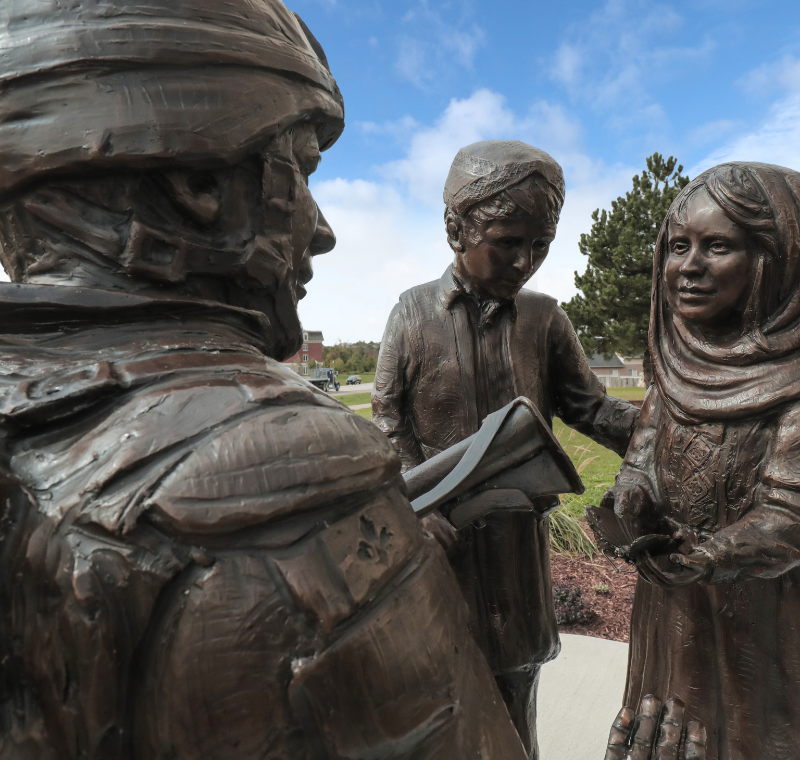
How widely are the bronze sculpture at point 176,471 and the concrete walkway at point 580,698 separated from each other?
2.72m

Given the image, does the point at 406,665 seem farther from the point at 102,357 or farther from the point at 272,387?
the point at 102,357

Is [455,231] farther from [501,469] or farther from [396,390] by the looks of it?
[501,469]

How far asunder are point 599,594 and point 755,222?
443 cm


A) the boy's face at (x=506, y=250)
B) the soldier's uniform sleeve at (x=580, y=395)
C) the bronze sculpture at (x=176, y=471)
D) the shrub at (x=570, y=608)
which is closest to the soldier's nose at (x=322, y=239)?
the bronze sculpture at (x=176, y=471)

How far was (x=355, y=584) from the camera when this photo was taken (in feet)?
2.24

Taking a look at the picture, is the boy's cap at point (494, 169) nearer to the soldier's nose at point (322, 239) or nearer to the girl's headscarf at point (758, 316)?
the girl's headscarf at point (758, 316)

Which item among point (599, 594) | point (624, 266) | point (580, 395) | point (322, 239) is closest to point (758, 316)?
point (580, 395)

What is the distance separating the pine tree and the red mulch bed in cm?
759

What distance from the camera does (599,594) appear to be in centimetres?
555

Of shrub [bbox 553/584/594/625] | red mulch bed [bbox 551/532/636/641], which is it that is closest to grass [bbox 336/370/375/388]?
red mulch bed [bbox 551/532/636/641]

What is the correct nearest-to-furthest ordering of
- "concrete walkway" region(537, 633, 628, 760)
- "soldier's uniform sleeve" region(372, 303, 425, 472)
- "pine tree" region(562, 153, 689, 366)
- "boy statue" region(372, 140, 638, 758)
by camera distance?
"boy statue" region(372, 140, 638, 758), "soldier's uniform sleeve" region(372, 303, 425, 472), "concrete walkway" region(537, 633, 628, 760), "pine tree" region(562, 153, 689, 366)

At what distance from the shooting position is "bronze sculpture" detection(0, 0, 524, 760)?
66cm

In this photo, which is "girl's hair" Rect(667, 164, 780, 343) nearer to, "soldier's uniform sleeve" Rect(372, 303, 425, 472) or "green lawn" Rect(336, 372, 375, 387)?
"soldier's uniform sleeve" Rect(372, 303, 425, 472)

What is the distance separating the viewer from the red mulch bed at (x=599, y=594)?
491 centimetres
